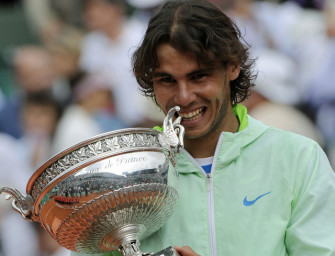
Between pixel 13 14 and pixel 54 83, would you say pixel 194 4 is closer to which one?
pixel 54 83

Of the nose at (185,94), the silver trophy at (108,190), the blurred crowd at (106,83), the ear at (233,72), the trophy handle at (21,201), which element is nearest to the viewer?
the silver trophy at (108,190)

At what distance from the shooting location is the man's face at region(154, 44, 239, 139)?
2.38 m

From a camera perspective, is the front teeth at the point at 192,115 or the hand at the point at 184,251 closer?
the hand at the point at 184,251

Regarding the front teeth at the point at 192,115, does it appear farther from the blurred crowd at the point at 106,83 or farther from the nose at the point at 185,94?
the blurred crowd at the point at 106,83

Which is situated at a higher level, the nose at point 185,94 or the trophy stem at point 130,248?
the nose at point 185,94

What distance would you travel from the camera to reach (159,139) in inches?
88.3

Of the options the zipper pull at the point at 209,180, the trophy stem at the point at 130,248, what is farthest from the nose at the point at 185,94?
the trophy stem at the point at 130,248

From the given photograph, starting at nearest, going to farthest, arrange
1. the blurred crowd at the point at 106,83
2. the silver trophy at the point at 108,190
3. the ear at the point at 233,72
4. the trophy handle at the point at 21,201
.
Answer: the silver trophy at the point at 108,190, the trophy handle at the point at 21,201, the ear at the point at 233,72, the blurred crowd at the point at 106,83

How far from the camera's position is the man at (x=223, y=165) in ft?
7.44

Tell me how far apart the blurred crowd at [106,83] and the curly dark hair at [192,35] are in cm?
266

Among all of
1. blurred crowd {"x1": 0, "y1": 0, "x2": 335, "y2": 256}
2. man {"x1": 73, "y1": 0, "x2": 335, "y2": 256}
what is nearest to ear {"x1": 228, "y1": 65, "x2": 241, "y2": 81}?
man {"x1": 73, "y1": 0, "x2": 335, "y2": 256}

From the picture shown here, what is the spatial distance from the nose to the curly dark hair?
103 millimetres

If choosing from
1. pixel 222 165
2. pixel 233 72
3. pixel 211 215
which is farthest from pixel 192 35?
pixel 211 215

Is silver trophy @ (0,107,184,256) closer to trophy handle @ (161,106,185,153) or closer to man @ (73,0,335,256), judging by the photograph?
trophy handle @ (161,106,185,153)
